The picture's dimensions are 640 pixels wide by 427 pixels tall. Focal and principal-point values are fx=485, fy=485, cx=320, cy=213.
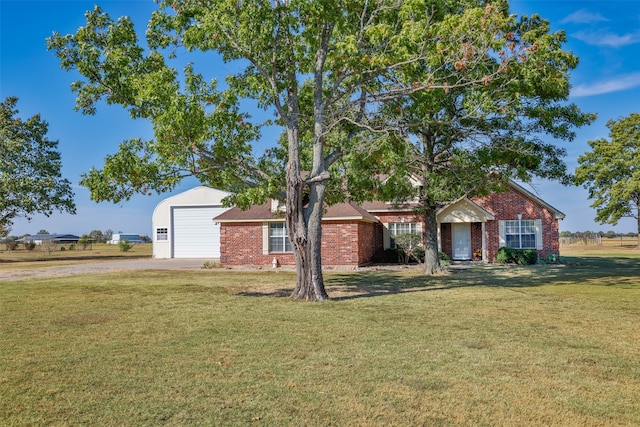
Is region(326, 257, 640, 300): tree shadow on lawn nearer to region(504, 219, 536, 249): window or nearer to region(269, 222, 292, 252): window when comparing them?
region(269, 222, 292, 252): window

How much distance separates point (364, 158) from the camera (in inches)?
491

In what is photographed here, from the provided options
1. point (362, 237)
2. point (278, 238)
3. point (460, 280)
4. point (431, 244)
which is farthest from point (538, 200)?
point (278, 238)

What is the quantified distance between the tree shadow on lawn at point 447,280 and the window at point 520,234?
4.76 m

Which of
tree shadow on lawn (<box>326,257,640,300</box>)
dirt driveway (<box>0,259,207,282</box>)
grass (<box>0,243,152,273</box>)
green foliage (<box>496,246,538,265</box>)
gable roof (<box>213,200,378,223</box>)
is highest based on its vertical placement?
gable roof (<box>213,200,378,223</box>)

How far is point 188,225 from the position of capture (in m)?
33.4

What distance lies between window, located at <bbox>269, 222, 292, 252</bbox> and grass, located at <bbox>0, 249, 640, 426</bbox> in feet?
37.3

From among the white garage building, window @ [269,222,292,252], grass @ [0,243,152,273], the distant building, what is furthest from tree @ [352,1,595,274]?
the distant building

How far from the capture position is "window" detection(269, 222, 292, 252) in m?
23.3

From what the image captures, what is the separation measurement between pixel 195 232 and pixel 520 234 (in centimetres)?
2064

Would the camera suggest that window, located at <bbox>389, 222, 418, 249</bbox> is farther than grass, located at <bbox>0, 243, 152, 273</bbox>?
No

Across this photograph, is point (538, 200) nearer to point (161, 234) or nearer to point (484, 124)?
point (484, 124)

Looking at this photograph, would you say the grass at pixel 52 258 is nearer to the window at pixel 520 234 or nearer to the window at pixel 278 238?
the window at pixel 278 238

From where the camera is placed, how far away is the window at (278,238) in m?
23.3

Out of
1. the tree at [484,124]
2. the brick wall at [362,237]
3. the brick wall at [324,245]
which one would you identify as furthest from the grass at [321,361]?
the brick wall at [362,237]
